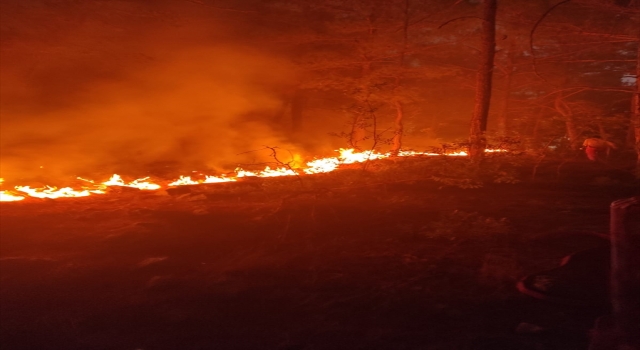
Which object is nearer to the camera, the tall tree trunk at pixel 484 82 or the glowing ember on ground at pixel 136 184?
the tall tree trunk at pixel 484 82

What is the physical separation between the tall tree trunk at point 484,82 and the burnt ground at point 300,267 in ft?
4.54

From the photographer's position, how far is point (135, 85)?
1711 centimetres

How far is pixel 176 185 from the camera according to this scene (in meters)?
12.1

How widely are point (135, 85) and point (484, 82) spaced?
11991mm

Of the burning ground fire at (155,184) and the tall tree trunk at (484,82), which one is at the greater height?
the tall tree trunk at (484,82)

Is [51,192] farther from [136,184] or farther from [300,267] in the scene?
[300,267]

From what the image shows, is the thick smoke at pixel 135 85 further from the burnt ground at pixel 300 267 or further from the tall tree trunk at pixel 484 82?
the tall tree trunk at pixel 484 82

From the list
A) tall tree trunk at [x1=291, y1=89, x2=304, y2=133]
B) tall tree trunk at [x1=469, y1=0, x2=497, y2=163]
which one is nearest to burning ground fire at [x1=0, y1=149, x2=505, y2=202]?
tall tree trunk at [x1=469, y1=0, x2=497, y2=163]

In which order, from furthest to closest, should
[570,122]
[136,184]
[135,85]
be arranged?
[135,85] → [570,122] → [136,184]

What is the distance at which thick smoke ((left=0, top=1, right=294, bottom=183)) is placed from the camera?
601 inches

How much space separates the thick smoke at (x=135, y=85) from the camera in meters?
15.3

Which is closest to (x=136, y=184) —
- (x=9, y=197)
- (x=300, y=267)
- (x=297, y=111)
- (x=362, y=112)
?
(x=9, y=197)

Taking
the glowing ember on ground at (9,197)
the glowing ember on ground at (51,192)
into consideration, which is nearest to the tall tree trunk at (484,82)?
the glowing ember on ground at (51,192)

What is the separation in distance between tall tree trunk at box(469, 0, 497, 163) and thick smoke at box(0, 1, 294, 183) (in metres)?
6.98
